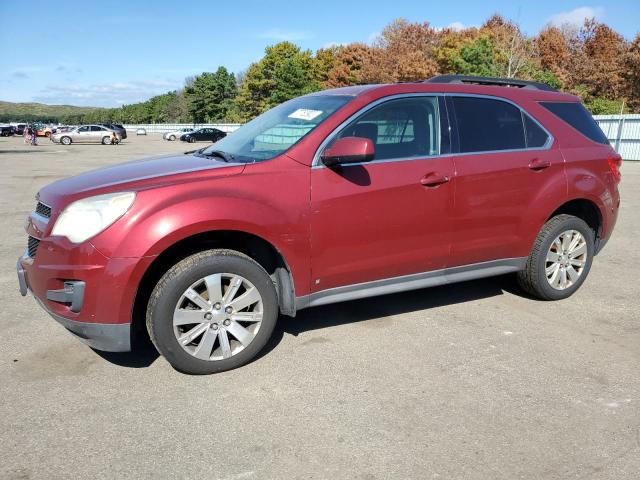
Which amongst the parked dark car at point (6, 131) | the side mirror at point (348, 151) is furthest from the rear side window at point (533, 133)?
the parked dark car at point (6, 131)

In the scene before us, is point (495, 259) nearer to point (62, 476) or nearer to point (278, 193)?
point (278, 193)

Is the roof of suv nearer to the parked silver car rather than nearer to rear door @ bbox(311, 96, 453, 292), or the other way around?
rear door @ bbox(311, 96, 453, 292)

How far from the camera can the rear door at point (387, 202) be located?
3.55 metres

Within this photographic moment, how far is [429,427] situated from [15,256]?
5.60 meters

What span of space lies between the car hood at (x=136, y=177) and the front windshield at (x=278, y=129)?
0.98 feet

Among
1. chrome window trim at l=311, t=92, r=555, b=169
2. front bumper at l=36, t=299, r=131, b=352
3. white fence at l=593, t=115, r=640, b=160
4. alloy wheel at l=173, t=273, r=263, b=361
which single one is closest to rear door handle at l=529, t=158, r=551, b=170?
chrome window trim at l=311, t=92, r=555, b=169

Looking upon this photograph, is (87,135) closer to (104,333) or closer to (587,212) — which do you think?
(587,212)

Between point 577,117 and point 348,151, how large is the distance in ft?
8.73

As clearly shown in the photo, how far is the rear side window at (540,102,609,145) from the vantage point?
15.4ft

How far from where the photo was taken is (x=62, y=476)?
241 centimetres

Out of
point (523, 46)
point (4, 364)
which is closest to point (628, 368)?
point (4, 364)

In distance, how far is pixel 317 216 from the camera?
11.4ft

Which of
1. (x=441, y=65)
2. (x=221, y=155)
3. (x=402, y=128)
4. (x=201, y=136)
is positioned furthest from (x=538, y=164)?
(x=441, y=65)

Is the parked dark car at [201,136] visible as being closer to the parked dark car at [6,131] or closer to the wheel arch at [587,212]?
the parked dark car at [6,131]
